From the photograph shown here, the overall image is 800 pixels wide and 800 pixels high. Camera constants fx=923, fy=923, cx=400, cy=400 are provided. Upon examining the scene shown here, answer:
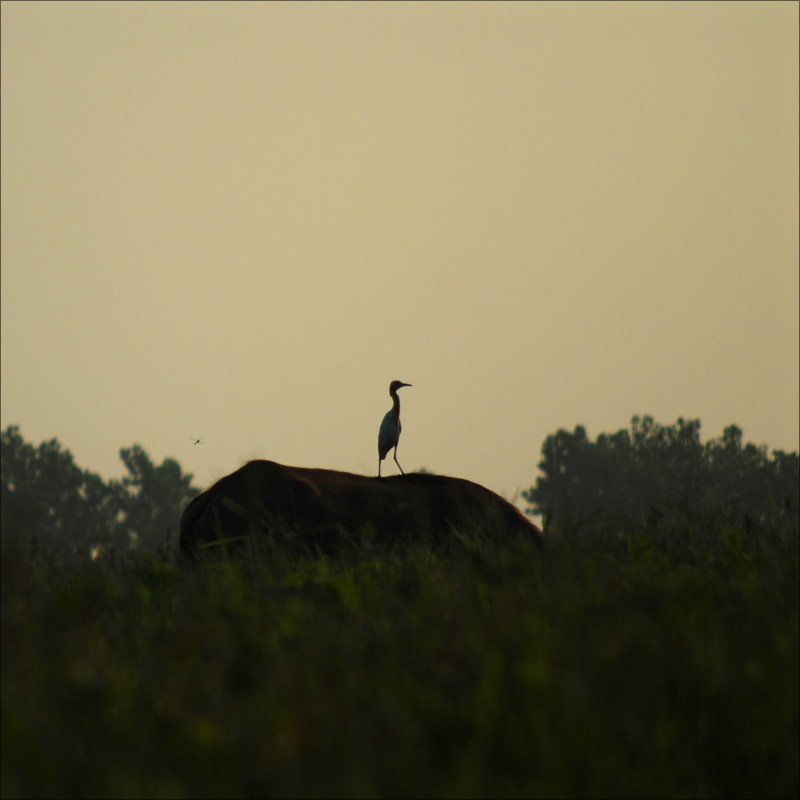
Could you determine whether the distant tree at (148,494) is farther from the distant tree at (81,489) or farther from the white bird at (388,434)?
the white bird at (388,434)

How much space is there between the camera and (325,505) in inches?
353

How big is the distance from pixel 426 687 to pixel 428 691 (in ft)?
0.24

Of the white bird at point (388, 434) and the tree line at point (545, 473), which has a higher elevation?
the tree line at point (545, 473)

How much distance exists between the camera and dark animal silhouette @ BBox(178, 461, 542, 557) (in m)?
8.73

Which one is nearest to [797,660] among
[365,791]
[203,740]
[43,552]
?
[365,791]

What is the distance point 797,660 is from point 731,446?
81245mm

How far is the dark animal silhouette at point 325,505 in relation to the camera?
8.73 m

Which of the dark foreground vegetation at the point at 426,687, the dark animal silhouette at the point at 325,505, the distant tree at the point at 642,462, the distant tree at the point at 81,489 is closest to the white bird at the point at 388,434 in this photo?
the dark animal silhouette at the point at 325,505

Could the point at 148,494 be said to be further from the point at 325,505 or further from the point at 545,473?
the point at 325,505

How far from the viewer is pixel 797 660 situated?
3146 millimetres

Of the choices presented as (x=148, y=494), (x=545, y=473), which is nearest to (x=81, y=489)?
(x=148, y=494)

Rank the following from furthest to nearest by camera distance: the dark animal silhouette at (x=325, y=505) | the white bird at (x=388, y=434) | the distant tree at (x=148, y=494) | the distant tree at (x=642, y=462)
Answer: the distant tree at (x=148, y=494) → the distant tree at (x=642, y=462) → the white bird at (x=388, y=434) → the dark animal silhouette at (x=325, y=505)

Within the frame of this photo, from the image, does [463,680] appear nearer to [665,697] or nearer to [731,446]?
[665,697]

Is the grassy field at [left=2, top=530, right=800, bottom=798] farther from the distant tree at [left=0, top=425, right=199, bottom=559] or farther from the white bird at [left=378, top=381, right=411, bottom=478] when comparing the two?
the distant tree at [left=0, top=425, right=199, bottom=559]
